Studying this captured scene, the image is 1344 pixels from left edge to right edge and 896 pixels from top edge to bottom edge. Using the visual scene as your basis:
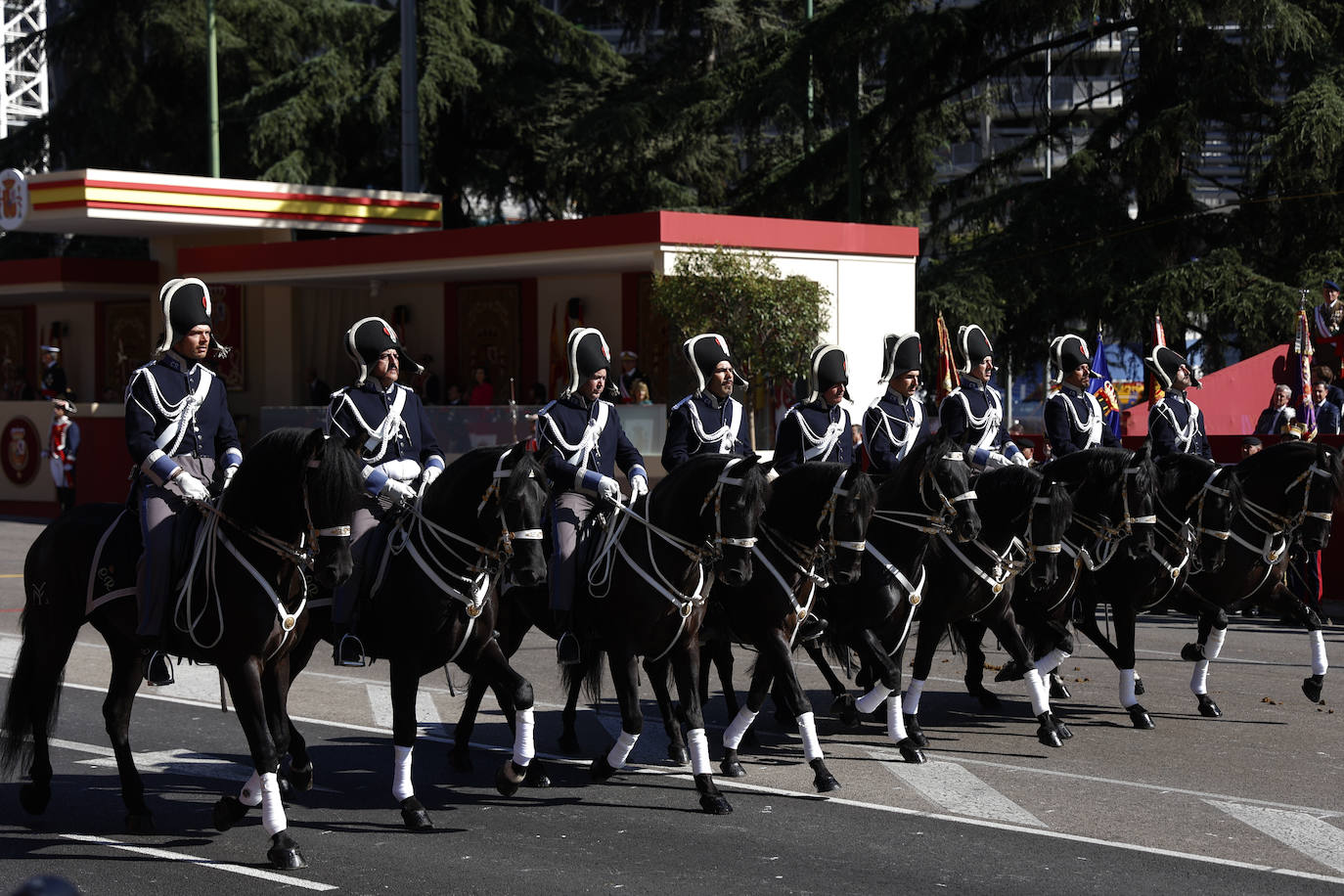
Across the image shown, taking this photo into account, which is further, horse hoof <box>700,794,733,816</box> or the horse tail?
the horse tail

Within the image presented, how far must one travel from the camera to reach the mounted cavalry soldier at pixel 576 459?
998 cm

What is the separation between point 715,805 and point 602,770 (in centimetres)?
101

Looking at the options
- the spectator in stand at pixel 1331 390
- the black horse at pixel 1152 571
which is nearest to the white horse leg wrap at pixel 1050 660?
the black horse at pixel 1152 571

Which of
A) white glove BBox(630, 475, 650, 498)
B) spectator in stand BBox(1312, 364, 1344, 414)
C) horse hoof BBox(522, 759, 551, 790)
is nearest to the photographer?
horse hoof BBox(522, 759, 551, 790)

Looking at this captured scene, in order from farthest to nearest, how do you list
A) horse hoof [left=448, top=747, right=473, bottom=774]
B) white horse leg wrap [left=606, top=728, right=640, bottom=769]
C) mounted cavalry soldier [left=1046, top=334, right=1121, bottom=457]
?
mounted cavalry soldier [left=1046, top=334, right=1121, bottom=457]
horse hoof [left=448, top=747, right=473, bottom=774]
white horse leg wrap [left=606, top=728, right=640, bottom=769]

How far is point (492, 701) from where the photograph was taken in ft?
42.7

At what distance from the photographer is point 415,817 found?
8742 millimetres

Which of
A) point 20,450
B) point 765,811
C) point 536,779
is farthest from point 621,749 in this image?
point 20,450

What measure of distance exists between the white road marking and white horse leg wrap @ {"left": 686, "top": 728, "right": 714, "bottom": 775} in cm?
288

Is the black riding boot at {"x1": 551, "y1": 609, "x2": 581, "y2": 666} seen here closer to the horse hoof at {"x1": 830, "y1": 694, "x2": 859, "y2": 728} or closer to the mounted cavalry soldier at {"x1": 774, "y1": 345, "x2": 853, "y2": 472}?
the mounted cavalry soldier at {"x1": 774, "y1": 345, "x2": 853, "y2": 472}

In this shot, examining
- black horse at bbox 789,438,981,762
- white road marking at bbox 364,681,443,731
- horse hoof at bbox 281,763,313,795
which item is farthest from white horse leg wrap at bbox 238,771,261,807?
black horse at bbox 789,438,981,762

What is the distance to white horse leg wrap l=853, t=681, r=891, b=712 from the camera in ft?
35.5

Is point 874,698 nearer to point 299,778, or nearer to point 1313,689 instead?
point 299,778

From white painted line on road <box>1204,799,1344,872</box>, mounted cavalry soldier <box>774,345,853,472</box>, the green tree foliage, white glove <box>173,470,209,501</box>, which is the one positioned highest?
the green tree foliage
